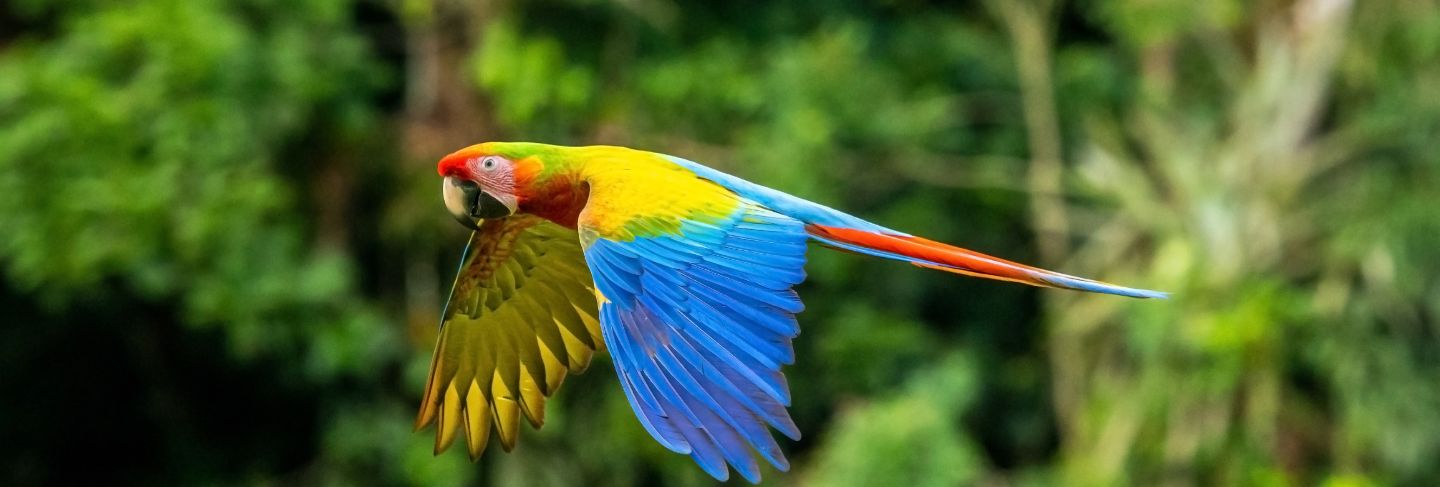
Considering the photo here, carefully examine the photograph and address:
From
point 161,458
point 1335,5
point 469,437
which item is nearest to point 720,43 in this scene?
point 1335,5

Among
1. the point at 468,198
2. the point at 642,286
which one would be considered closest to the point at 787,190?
the point at 468,198

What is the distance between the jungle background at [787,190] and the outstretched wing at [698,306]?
2423 mm

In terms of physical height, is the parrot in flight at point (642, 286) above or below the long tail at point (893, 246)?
below

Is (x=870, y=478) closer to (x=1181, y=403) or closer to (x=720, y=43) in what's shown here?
(x=1181, y=403)

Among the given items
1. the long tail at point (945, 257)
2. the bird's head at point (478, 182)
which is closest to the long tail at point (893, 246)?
the long tail at point (945, 257)

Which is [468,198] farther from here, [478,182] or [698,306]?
[698,306]

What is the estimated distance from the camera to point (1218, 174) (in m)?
4.88

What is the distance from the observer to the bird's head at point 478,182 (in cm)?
186

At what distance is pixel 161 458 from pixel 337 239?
3.43 feet

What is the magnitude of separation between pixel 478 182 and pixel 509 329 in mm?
219

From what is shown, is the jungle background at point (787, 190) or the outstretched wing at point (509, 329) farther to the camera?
the jungle background at point (787, 190)

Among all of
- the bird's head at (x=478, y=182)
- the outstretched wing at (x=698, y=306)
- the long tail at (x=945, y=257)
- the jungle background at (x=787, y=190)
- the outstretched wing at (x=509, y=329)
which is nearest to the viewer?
the outstretched wing at (x=698, y=306)

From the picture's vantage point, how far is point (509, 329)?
2.03m

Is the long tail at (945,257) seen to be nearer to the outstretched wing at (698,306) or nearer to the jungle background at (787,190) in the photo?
the outstretched wing at (698,306)
